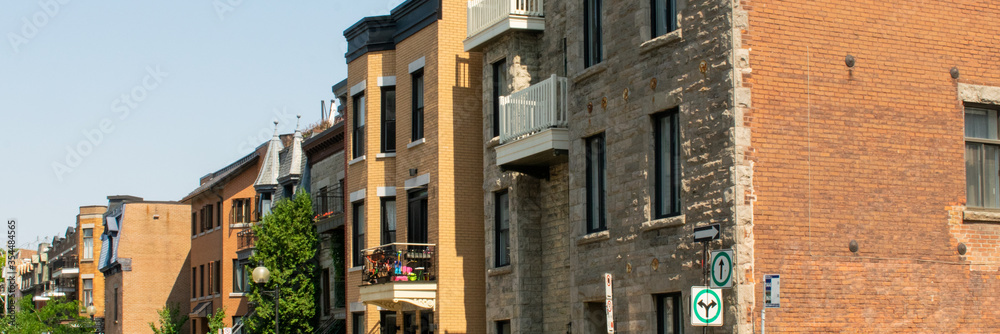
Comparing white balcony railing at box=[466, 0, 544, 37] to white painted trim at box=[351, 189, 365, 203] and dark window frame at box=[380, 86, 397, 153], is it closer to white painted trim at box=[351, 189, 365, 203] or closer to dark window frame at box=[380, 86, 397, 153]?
dark window frame at box=[380, 86, 397, 153]

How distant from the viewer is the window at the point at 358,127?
35406mm

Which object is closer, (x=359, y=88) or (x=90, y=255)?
(x=359, y=88)

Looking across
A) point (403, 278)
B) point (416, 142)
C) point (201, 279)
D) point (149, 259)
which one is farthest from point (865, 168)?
point (149, 259)

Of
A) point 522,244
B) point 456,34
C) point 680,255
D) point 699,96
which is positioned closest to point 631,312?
point 680,255

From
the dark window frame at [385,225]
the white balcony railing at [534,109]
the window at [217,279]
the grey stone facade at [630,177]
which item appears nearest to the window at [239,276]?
the window at [217,279]

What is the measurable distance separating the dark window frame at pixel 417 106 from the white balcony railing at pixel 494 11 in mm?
3215

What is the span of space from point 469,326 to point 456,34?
7023 mm

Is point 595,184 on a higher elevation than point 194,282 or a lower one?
higher

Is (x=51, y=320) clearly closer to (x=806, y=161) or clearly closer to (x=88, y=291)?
(x=88, y=291)

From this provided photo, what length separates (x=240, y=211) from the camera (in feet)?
171

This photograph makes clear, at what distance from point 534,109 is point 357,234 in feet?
38.7

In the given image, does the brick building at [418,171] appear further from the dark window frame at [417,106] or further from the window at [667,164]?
the window at [667,164]

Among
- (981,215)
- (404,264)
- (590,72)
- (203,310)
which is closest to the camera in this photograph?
(981,215)

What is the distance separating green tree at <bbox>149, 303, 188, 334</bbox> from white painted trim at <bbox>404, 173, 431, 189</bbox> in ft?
72.1
